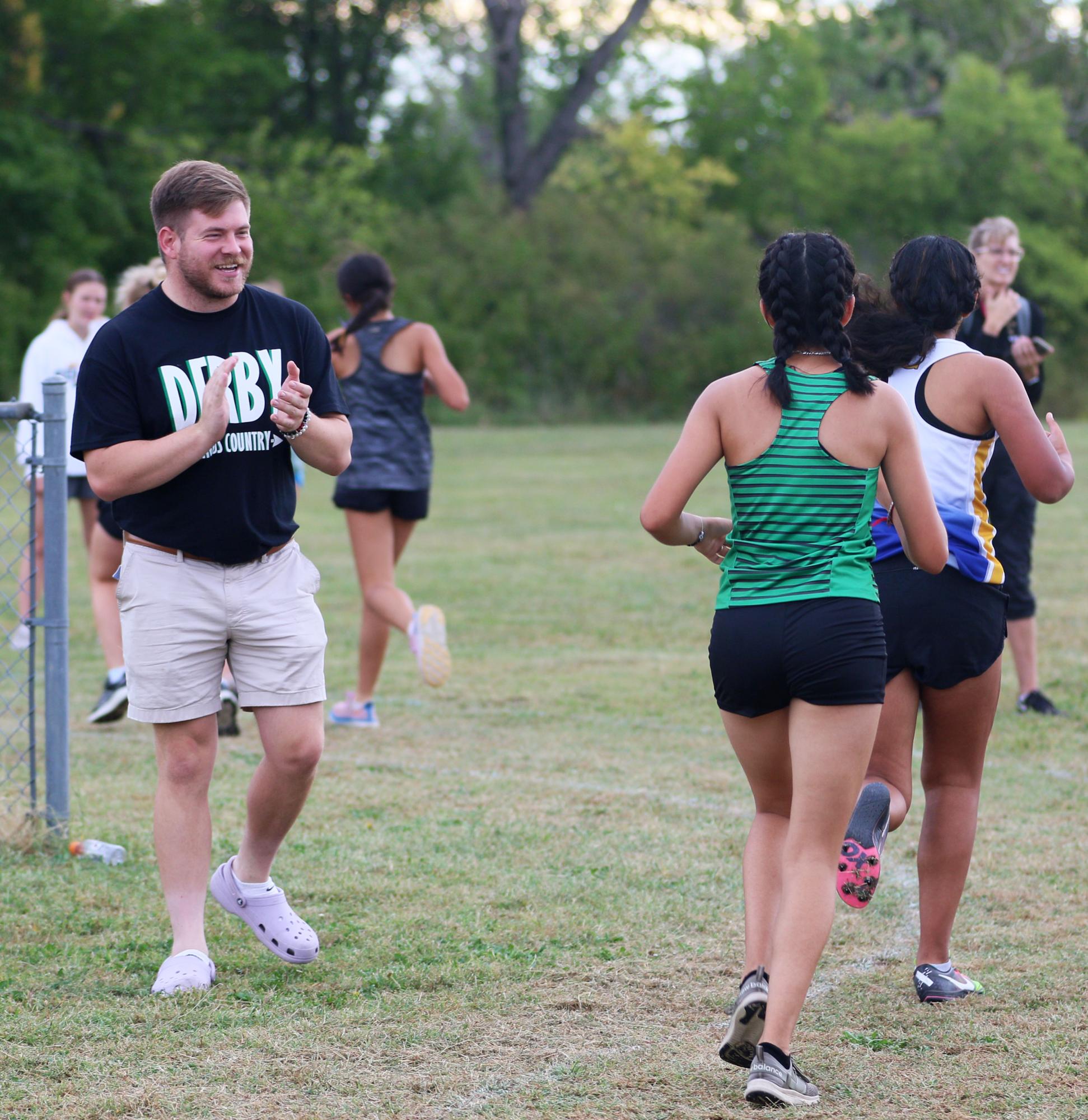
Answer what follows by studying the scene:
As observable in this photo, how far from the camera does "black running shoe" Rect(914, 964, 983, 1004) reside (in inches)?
153

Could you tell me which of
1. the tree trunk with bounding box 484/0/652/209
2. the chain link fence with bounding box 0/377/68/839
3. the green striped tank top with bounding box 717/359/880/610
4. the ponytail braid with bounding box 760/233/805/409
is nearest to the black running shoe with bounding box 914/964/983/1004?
the green striped tank top with bounding box 717/359/880/610

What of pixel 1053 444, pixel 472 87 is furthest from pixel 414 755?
pixel 472 87

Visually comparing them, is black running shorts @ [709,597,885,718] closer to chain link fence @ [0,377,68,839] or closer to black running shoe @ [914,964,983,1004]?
black running shoe @ [914,964,983,1004]

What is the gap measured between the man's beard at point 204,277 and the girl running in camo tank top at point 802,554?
1.29m

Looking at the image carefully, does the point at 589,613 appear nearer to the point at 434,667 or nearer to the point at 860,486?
the point at 434,667

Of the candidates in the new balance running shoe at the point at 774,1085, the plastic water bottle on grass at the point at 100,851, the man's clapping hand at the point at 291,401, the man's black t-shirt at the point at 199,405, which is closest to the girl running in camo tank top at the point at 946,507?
the new balance running shoe at the point at 774,1085

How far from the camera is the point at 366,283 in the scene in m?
7.07

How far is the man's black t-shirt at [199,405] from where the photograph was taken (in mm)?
3752

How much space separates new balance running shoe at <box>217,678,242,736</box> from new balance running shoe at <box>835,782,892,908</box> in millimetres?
3824

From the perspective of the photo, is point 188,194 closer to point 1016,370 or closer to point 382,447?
point 382,447

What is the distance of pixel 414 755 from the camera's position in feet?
22.1

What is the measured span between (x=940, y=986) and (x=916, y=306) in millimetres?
1749

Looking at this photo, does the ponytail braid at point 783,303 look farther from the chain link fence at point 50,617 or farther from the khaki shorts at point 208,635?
the chain link fence at point 50,617

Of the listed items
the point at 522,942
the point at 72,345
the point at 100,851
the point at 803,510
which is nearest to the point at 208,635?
the point at 522,942
